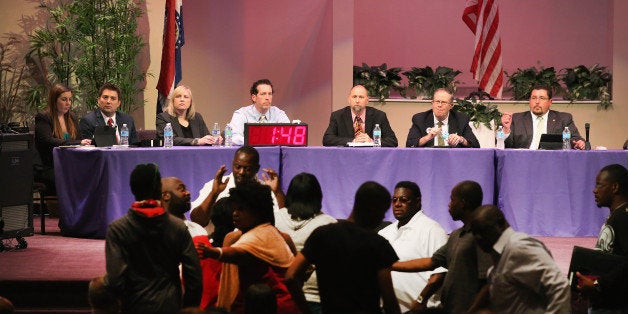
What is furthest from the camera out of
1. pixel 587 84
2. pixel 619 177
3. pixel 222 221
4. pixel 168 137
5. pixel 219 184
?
pixel 587 84

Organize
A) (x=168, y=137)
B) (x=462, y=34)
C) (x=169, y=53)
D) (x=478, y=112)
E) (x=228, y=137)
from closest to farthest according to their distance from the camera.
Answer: (x=168, y=137) → (x=228, y=137) → (x=169, y=53) → (x=478, y=112) → (x=462, y=34)

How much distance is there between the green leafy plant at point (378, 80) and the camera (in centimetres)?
1224

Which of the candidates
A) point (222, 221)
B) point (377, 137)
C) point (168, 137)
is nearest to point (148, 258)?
point (222, 221)

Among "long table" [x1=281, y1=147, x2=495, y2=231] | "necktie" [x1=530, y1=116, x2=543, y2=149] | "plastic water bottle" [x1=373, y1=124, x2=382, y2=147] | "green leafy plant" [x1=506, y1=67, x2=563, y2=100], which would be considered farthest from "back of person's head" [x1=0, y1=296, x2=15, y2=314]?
"green leafy plant" [x1=506, y1=67, x2=563, y2=100]

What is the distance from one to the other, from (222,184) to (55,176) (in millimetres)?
2557

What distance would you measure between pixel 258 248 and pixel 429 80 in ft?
26.2

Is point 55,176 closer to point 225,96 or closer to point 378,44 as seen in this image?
point 225,96

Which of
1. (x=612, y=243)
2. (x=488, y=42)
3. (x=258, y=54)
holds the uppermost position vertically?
(x=488, y=42)

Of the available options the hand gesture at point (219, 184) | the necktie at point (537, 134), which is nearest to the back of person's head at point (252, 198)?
the hand gesture at point (219, 184)

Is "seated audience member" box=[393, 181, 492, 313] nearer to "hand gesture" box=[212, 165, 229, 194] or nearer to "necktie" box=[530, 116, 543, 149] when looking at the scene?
"hand gesture" box=[212, 165, 229, 194]

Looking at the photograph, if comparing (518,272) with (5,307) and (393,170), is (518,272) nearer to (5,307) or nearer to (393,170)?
(5,307)

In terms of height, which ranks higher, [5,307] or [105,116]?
[105,116]

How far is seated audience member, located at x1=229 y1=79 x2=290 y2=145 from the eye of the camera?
947cm

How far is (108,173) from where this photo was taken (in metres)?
8.28
